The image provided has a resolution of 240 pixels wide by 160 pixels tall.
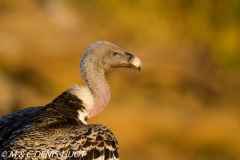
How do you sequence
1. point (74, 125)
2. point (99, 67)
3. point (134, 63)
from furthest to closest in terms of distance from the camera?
point (134, 63) → point (99, 67) → point (74, 125)

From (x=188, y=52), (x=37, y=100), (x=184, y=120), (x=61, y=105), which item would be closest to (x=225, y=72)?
(x=188, y=52)

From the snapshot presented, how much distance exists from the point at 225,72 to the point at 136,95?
472 centimetres

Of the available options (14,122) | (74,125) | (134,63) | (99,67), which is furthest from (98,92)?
(14,122)

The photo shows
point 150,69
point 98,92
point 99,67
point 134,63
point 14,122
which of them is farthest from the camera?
point 150,69

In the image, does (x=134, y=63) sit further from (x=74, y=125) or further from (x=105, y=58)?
(x=74, y=125)

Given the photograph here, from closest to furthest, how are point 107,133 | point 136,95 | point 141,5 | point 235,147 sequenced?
point 107,133, point 235,147, point 136,95, point 141,5

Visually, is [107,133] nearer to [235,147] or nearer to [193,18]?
[235,147]

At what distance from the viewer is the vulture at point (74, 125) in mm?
7727

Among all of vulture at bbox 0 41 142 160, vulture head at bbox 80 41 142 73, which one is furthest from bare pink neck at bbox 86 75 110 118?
vulture head at bbox 80 41 142 73

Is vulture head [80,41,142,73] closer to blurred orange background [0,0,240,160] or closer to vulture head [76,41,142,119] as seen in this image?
vulture head [76,41,142,119]

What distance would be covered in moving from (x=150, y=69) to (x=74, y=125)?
16503mm

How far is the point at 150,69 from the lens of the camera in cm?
2464

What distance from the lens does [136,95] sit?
22906 mm

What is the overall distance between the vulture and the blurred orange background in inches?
311
